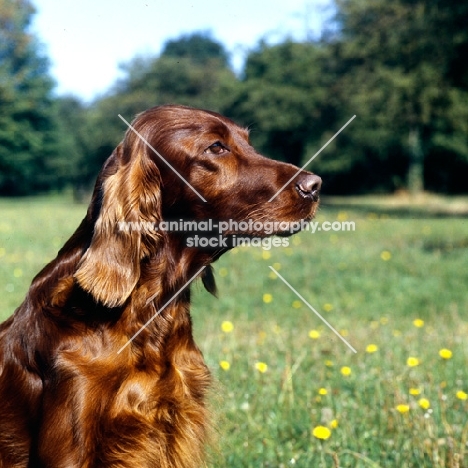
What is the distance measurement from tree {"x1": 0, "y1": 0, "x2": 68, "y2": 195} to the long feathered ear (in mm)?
11931

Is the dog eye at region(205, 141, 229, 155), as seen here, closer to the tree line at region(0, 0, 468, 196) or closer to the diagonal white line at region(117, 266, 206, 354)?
the diagonal white line at region(117, 266, 206, 354)

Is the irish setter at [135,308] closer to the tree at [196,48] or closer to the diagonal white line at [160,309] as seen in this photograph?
the diagonal white line at [160,309]

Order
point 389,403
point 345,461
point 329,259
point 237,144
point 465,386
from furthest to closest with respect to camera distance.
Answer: point 329,259, point 465,386, point 389,403, point 345,461, point 237,144

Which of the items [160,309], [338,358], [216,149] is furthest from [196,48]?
[160,309]

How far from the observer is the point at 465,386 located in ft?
10.8

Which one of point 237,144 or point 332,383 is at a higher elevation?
point 237,144

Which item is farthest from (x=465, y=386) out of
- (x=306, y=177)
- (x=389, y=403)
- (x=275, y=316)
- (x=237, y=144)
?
(x=275, y=316)

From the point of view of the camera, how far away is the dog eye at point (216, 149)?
231 cm

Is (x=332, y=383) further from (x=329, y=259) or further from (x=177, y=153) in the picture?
(x=329, y=259)

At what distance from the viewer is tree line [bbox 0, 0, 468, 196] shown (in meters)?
16.4

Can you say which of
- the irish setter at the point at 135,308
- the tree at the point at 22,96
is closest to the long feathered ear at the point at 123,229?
the irish setter at the point at 135,308

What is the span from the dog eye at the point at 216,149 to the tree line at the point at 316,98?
7.85 metres

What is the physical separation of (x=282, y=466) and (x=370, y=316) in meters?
2.98

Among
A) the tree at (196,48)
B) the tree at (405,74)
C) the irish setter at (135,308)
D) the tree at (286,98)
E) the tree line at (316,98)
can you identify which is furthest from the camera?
the tree at (196,48)
